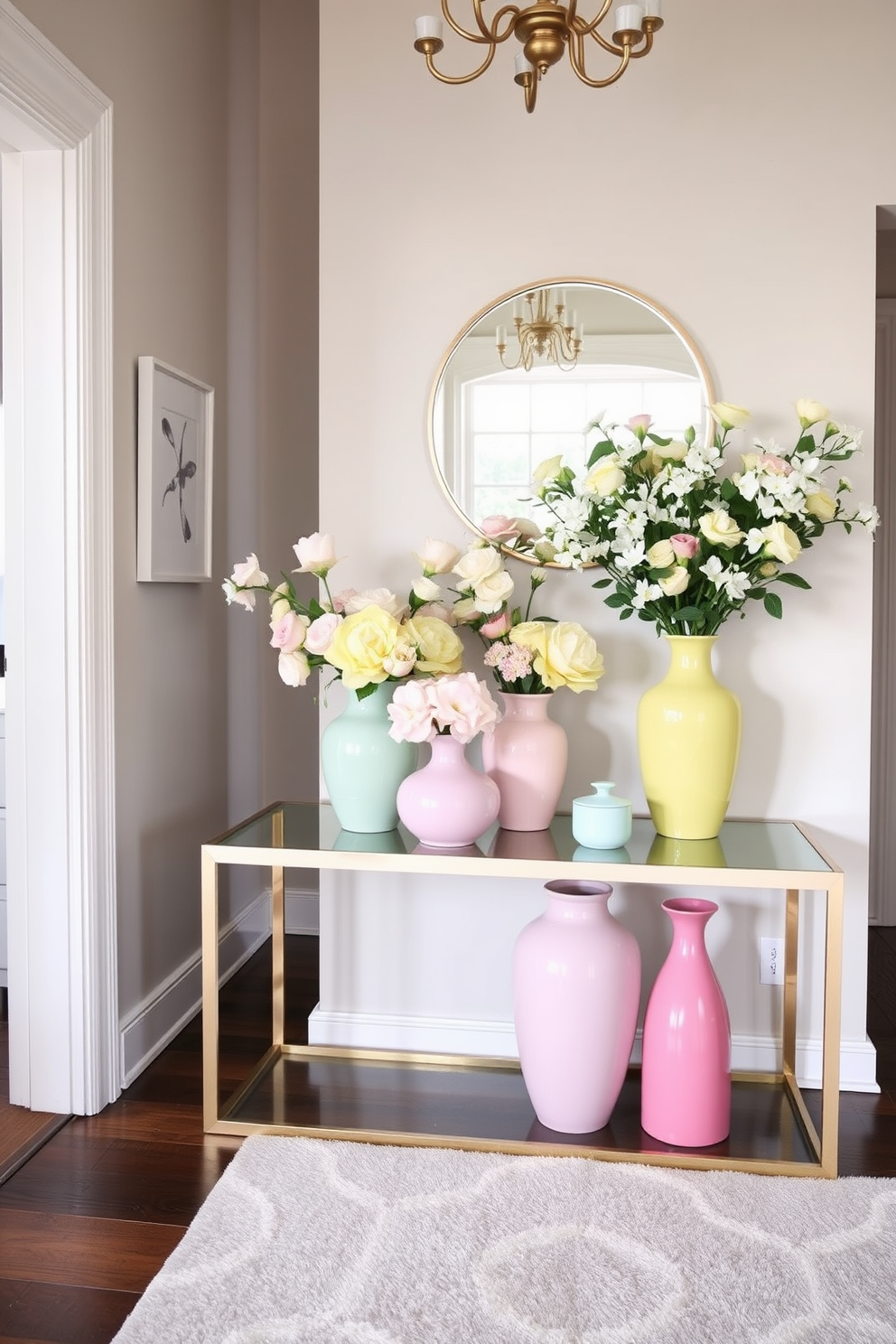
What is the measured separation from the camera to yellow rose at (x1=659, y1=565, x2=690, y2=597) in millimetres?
2305

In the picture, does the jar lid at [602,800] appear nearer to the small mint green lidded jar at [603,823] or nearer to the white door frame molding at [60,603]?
the small mint green lidded jar at [603,823]

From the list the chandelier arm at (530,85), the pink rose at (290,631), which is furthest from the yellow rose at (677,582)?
the chandelier arm at (530,85)

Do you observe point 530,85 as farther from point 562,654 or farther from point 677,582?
point 562,654

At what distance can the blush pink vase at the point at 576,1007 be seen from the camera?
224cm

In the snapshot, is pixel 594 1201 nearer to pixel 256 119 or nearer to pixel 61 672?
pixel 61 672

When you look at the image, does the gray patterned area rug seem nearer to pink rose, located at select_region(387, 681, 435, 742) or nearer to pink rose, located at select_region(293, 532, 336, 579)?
pink rose, located at select_region(387, 681, 435, 742)

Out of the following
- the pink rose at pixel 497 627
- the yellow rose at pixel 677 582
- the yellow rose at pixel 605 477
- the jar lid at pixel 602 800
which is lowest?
the jar lid at pixel 602 800

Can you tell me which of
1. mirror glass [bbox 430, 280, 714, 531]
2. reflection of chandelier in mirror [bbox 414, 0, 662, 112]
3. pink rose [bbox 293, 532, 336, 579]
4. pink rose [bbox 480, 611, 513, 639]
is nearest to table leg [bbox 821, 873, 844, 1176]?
pink rose [bbox 480, 611, 513, 639]

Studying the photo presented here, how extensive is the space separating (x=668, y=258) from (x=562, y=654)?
993 millimetres

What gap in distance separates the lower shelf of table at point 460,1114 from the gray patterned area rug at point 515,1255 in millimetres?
58

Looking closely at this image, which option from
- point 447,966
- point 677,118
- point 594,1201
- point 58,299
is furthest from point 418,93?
point 594,1201

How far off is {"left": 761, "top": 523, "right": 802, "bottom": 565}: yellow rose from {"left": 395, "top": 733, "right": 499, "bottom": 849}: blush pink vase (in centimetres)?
76

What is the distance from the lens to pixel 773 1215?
2027 millimetres

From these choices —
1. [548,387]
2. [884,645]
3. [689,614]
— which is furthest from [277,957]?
[884,645]
